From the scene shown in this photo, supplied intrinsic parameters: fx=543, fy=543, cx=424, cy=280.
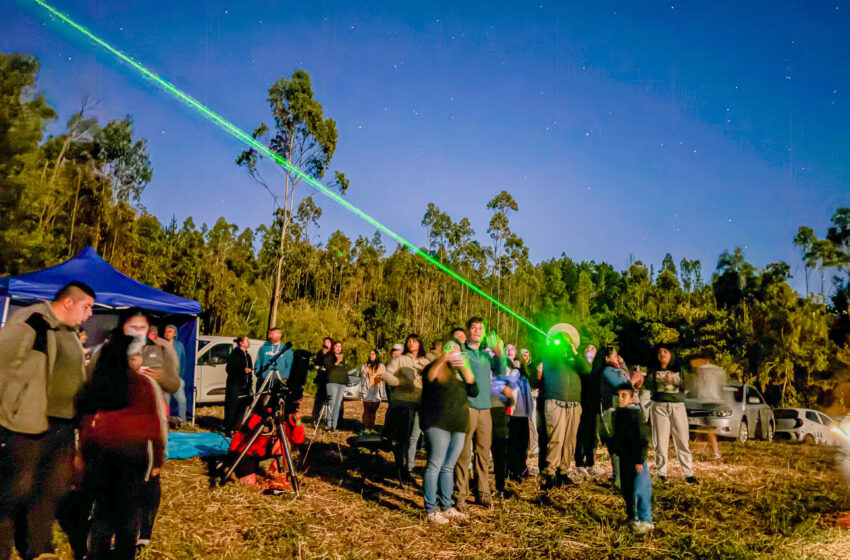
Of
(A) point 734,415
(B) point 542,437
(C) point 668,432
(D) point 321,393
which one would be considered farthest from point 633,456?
(A) point 734,415

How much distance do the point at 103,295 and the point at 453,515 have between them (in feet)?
24.9

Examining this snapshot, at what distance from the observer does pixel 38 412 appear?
11.0 feet

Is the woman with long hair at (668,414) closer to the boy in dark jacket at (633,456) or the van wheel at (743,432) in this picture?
the boy in dark jacket at (633,456)

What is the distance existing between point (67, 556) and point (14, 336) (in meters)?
2.11

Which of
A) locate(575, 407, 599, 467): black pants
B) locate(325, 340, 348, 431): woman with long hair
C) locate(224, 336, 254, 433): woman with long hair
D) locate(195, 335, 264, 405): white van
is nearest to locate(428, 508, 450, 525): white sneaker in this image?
locate(575, 407, 599, 467): black pants

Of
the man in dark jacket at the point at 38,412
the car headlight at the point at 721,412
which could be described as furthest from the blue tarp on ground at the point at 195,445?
the car headlight at the point at 721,412

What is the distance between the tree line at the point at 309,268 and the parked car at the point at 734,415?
4.14 metres

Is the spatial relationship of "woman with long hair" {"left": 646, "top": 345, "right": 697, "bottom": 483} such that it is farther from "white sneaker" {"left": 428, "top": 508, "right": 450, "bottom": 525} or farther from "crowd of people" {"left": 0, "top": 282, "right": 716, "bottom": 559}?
"white sneaker" {"left": 428, "top": 508, "right": 450, "bottom": 525}

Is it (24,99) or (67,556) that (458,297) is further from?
(67,556)

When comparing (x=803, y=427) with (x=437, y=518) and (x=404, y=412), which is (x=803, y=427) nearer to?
(x=404, y=412)

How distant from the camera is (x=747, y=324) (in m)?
26.6

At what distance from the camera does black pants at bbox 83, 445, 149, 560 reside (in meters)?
3.24

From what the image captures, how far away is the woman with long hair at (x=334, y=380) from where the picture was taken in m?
11.0

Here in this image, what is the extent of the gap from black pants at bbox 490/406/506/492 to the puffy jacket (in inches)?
180
